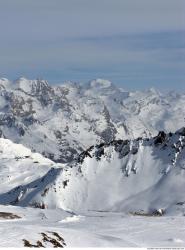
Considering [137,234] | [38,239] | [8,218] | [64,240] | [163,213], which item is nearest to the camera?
[38,239]

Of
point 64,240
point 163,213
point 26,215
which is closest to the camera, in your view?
point 64,240

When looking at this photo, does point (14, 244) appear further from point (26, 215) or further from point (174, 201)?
point (174, 201)

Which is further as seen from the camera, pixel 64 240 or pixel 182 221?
pixel 182 221

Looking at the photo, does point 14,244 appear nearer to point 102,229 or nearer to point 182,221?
point 102,229

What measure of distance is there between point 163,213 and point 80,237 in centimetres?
12609

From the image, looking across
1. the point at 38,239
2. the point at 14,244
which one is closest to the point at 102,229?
the point at 38,239

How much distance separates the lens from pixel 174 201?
199625 mm

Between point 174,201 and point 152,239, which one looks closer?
point 152,239

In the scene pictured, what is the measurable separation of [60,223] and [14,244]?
150 ft

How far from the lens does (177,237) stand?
83.9 metres

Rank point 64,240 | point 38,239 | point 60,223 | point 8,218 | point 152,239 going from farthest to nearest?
point 8,218
point 60,223
point 152,239
point 64,240
point 38,239

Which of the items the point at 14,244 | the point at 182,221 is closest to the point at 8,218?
the point at 182,221

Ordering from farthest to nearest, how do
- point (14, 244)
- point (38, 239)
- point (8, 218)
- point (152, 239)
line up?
point (8, 218) → point (152, 239) → point (38, 239) → point (14, 244)

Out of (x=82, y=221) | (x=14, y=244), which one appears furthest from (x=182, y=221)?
(x=14, y=244)
